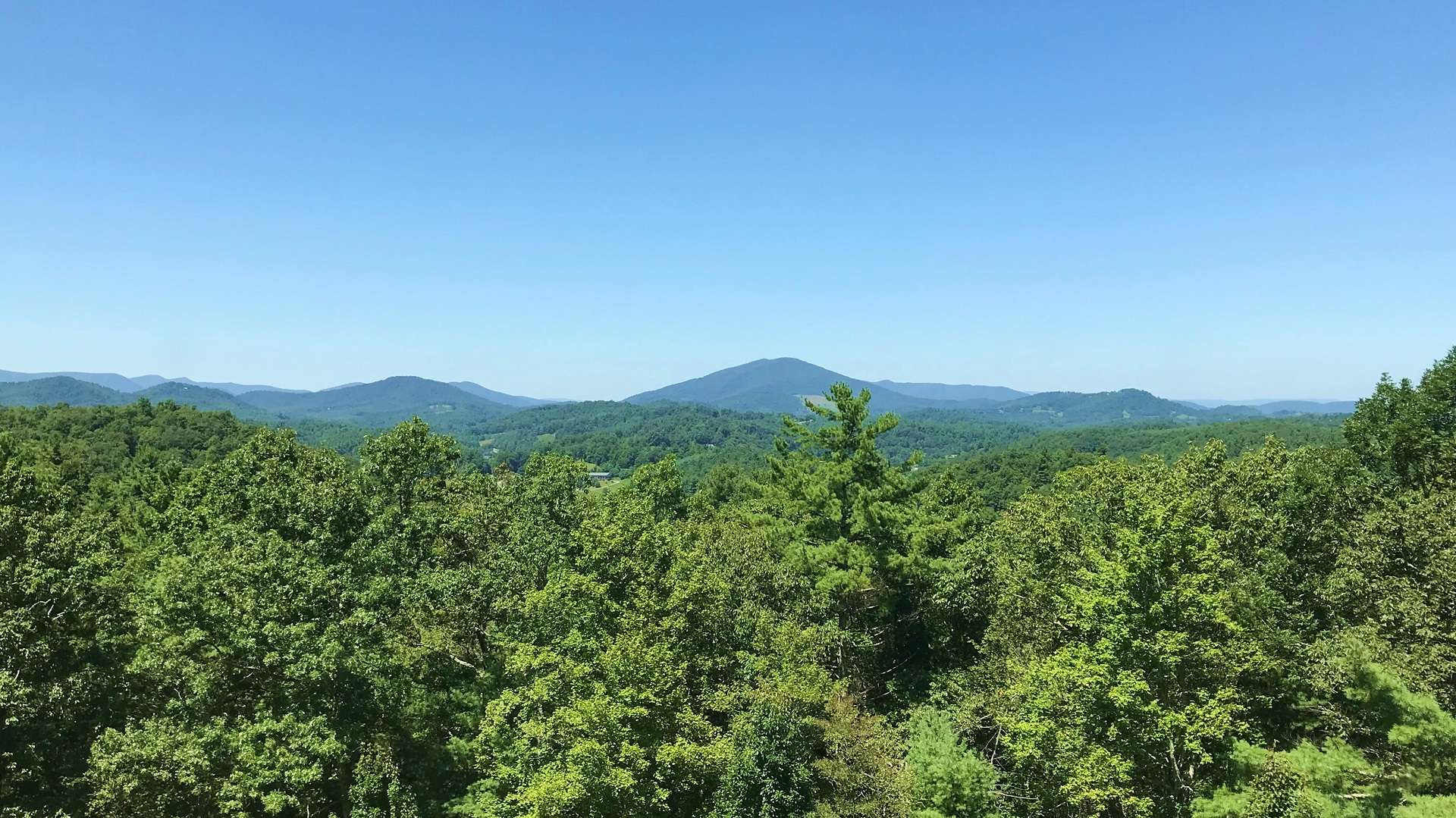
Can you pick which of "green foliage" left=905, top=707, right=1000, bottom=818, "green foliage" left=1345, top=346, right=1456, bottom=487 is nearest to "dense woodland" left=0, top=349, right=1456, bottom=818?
"green foliage" left=905, top=707, right=1000, bottom=818

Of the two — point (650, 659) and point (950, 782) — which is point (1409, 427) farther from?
point (650, 659)

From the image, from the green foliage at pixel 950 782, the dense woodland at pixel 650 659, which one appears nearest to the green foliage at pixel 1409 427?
the dense woodland at pixel 650 659

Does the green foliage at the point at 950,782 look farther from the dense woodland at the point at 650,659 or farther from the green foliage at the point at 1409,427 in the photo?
the green foliage at the point at 1409,427

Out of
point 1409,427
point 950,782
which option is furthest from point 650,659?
point 1409,427

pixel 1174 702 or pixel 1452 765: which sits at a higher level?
pixel 1452 765

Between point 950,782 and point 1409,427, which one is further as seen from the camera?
point 1409,427

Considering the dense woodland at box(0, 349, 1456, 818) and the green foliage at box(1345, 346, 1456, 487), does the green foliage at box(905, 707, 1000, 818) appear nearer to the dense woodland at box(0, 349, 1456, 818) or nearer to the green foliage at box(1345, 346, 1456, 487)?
the dense woodland at box(0, 349, 1456, 818)

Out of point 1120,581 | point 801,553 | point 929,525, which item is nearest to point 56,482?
point 801,553

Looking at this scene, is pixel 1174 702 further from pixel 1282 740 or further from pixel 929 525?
pixel 929 525
